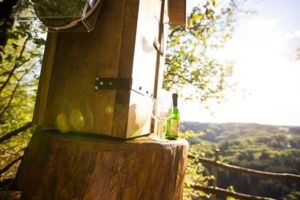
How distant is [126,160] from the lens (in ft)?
4.33

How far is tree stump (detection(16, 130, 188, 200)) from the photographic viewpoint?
128 centimetres

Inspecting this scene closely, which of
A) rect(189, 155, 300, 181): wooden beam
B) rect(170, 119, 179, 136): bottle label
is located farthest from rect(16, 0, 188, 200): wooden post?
rect(189, 155, 300, 181): wooden beam

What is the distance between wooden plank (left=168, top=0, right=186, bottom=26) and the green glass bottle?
1.40m

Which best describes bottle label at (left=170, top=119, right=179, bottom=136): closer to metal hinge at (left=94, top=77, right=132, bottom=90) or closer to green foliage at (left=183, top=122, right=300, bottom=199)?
metal hinge at (left=94, top=77, right=132, bottom=90)

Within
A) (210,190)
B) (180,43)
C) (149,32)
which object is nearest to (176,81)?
(180,43)

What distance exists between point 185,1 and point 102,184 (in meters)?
2.65

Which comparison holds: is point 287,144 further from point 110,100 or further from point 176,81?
point 110,100

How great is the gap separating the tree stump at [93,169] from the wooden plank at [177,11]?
2.31 m

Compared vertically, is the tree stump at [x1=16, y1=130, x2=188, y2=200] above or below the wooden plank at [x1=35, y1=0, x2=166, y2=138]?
below

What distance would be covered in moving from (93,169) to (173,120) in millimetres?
1119

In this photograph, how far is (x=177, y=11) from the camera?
10.5 ft

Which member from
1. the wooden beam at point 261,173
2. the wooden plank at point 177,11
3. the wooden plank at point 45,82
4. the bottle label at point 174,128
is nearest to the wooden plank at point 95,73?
the wooden plank at point 45,82

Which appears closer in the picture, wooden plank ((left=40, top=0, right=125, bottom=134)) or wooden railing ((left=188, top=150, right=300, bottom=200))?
wooden plank ((left=40, top=0, right=125, bottom=134))

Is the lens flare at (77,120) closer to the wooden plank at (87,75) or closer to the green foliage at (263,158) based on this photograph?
the wooden plank at (87,75)
